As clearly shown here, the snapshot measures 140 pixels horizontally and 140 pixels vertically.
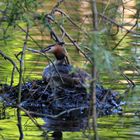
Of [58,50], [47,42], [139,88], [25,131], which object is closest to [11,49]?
[47,42]

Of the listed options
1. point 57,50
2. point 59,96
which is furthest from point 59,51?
point 59,96

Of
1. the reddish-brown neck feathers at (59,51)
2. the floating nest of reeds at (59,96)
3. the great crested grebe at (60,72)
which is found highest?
the reddish-brown neck feathers at (59,51)

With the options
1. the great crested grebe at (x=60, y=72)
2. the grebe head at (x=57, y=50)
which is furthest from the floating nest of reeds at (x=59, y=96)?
the grebe head at (x=57, y=50)

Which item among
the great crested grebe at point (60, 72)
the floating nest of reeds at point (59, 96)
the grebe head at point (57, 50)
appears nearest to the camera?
the floating nest of reeds at point (59, 96)

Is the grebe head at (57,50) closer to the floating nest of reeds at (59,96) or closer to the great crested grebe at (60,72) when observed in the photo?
the great crested grebe at (60,72)

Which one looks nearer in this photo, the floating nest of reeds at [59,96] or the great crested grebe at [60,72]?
the floating nest of reeds at [59,96]

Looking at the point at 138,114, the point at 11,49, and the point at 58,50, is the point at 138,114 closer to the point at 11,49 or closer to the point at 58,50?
the point at 58,50

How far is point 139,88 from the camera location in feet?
24.0

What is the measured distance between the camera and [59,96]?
35.9 feet

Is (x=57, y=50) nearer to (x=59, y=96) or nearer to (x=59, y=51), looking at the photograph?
(x=59, y=51)

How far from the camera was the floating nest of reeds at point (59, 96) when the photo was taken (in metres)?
10.7

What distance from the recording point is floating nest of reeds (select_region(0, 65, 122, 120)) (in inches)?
421

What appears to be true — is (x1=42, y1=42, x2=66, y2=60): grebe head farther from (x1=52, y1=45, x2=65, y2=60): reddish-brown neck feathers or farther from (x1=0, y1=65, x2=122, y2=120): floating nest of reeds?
(x1=0, y1=65, x2=122, y2=120): floating nest of reeds

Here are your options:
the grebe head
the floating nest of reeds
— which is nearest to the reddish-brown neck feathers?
the grebe head
